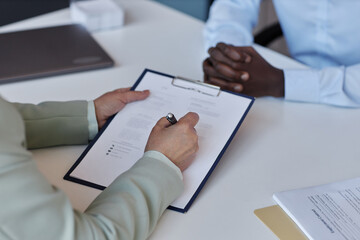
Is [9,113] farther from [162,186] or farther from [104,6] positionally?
[104,6]

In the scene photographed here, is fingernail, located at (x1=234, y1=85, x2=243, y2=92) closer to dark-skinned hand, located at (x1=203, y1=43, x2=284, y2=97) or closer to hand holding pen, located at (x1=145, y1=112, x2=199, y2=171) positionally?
dark-skinned hand, located at (x1=203, y1=43, x2=284, y2=97)

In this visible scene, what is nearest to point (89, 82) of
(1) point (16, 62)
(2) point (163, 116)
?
(1) point (16, 62)

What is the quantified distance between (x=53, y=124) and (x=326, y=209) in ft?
1.94

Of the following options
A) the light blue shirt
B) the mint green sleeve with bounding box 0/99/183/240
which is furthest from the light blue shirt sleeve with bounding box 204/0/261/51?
the mint green sleeve with bounding box 0/99/183/240

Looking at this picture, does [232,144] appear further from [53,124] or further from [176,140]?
[53,124]

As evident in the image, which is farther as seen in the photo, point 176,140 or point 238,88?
point 238,88

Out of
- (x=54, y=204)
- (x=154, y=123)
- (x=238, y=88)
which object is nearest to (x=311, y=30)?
(x=238, y=88)

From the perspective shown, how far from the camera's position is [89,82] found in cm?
137

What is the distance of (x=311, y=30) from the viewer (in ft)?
5.43

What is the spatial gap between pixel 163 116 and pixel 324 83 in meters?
0.50

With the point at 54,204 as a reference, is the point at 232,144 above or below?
below

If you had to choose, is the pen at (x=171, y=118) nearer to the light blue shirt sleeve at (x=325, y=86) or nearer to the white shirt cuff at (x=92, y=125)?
the white shirt cuff at (x=92, y=125)

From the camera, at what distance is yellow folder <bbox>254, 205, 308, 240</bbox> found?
90 cm

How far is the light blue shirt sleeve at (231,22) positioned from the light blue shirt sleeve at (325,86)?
28 centimetres
